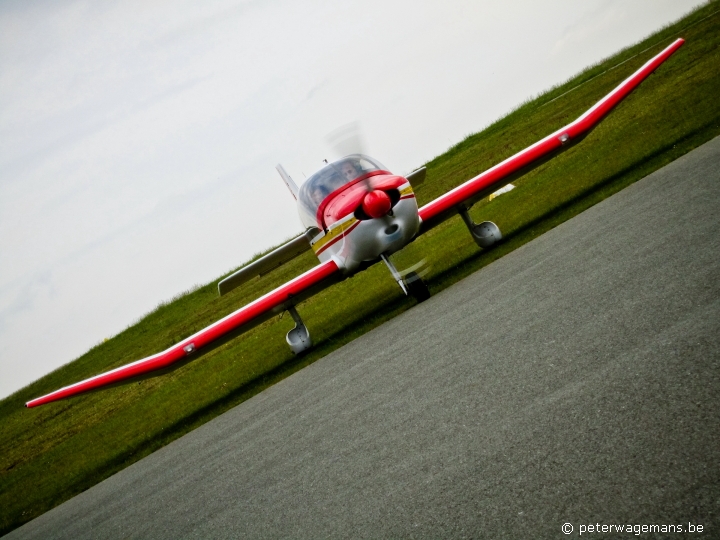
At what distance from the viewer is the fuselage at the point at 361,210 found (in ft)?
32.3

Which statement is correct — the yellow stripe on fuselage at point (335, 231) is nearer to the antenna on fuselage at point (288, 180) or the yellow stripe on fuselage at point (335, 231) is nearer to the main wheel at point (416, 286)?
the main wheel at point (416, 286)

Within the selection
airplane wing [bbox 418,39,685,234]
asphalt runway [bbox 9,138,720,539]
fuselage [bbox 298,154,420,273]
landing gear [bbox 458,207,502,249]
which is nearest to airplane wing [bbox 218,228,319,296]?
fuselage [bbox 298,154,420,273]

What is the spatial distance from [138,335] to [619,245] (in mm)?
29555

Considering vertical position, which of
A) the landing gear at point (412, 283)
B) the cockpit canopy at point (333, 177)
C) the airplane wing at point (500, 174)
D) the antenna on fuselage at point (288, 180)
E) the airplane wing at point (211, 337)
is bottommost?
the landing gear at point (412, 283)

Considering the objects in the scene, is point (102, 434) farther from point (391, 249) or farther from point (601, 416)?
point (601, 416)

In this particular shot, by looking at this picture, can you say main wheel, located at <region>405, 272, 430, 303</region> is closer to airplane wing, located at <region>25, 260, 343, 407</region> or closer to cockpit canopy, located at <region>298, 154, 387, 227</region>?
airplane wing, located at <region>25, 260, 343, 407</region>

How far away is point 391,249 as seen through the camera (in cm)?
1026

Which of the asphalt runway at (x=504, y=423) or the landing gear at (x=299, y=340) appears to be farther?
the landing gear at (x=299, y=340)

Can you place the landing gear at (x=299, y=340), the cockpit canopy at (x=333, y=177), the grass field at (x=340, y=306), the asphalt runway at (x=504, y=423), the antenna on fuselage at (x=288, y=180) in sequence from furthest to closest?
1. the antenna on fuselage at (x=288, y=180)
2. the landing gear at (x=299, y=340)
3. the grass field at (x=340, y=306)
4. the cockpit canopy at (x=333, y=177)
5. the asphalt runway at (x=504, y=423)

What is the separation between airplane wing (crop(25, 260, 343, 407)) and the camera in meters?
10.9

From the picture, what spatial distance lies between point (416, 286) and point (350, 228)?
1507 millimetres

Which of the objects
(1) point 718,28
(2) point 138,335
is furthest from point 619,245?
(2) point 138,335

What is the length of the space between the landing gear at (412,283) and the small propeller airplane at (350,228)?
2cm

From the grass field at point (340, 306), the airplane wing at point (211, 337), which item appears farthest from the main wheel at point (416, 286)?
the airplane wing at point (211, 337)
